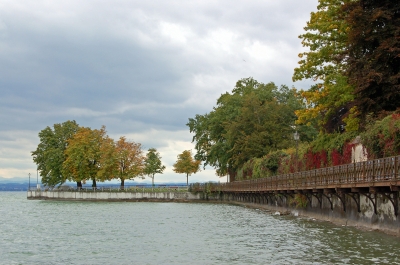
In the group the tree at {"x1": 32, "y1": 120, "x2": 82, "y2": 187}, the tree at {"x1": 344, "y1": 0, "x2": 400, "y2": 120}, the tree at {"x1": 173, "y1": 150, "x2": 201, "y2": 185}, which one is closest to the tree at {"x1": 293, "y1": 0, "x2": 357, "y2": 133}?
the tree at {"x1": 344, "y1": 0, "x2": 400, "y2": 120}

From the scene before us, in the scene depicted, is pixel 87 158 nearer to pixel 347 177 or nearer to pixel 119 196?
pixel 119 196

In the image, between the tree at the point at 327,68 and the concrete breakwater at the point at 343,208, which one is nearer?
the concrete breakwater at the point at 343,208

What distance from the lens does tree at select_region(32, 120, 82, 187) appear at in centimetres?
11444

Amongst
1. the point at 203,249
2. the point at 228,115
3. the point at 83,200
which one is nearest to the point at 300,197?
the point at 203,249

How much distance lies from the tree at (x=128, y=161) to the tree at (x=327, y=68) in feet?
211

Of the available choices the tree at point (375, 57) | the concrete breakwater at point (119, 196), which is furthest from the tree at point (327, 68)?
the concrete breakwater at point (119, 196)

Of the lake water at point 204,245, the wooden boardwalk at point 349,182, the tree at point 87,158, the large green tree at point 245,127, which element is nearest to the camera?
the lake water at point 204,245

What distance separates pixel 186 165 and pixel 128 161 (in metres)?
26.3

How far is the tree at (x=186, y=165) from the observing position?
436 feet

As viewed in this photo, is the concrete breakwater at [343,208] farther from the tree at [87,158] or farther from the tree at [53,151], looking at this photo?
the tree at [53,151]

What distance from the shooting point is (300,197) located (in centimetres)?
4656

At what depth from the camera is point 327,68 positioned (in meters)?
46.4

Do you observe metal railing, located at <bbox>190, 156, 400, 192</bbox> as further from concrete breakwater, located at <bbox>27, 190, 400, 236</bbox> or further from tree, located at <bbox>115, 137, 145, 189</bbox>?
tree, located at <bbox>115, 137, 145, 189</bbox>

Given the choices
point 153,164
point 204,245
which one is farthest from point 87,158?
point 204,245
